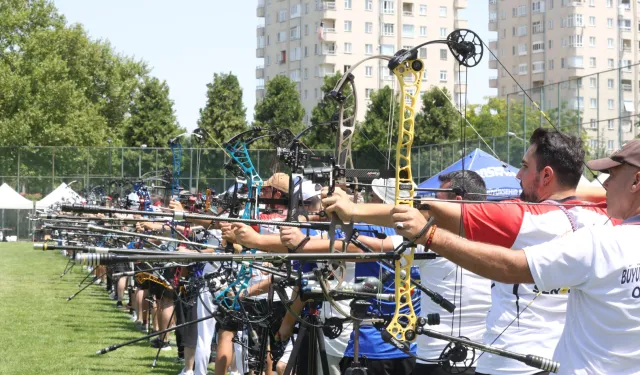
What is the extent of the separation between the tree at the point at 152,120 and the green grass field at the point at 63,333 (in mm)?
31553

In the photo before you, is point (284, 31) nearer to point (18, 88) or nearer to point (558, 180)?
point (18, 88)

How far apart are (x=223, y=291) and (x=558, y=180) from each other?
3991 mm

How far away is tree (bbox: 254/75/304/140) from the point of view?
51388mm

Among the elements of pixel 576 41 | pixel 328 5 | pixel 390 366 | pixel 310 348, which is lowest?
pixel 390 366

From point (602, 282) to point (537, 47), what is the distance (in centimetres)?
8788

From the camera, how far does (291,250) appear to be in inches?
231

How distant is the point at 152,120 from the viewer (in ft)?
183

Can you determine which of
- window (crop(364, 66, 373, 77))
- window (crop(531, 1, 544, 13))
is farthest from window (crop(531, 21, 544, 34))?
window (crop(364, 66, 373, 77))

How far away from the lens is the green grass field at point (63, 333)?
10680 mm

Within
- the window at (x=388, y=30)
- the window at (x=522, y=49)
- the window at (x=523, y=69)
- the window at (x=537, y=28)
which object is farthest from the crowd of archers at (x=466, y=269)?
the window at (x=522, y=49)

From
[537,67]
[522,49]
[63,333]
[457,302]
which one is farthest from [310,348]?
[522,49]

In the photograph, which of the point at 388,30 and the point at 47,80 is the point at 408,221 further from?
the point at 388,30

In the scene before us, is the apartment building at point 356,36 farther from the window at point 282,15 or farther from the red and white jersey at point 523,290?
the red and white jersey at point 523,290

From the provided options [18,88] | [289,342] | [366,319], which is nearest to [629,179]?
[366,319]
